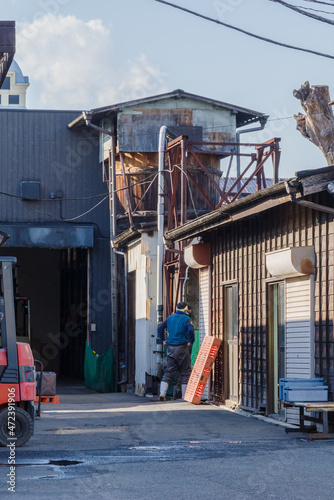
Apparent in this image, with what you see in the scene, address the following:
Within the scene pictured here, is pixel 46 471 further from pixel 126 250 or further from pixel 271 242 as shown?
pixel 126 250

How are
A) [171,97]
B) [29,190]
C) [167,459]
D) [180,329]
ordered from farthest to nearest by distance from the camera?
1. [29,190]
2. [171,97]
3. [180,329]
4. [167,459]

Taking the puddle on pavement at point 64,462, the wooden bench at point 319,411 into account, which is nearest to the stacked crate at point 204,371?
the wooden bench at point 319,411

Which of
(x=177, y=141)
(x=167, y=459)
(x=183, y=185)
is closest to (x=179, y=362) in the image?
(x=183, y=185)

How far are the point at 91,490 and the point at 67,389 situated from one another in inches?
773

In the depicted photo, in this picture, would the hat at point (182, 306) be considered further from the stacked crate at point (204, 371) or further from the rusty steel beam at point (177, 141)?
the rusty steel beam at point (177, 141)

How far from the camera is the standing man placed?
60.8 feet

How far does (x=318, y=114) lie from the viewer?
18.6 metres

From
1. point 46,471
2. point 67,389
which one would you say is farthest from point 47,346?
point 46,471

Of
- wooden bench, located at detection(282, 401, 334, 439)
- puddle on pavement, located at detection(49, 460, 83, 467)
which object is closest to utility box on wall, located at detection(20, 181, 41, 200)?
wooden bench, located at detection(282, 401, 334, 439)

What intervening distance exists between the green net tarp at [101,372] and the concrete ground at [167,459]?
9.92 m

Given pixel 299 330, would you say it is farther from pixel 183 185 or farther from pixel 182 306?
pixel 183 185

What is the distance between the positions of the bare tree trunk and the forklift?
9.13 meters

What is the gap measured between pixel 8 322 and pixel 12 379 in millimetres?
682

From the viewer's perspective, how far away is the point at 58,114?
29219 mm
